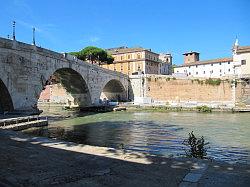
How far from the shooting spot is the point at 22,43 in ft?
89.1

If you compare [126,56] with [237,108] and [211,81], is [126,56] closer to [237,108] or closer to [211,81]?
[211,81]

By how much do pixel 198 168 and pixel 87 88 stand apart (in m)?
38.8

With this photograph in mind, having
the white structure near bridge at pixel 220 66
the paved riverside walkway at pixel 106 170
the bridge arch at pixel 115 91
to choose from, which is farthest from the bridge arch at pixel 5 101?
the white structure near bridge at pixel 220 66

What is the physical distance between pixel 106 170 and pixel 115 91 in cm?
5740

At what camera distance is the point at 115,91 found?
212 feet

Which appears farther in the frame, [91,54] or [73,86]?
[91,54]

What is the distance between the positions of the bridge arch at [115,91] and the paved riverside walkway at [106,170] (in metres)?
50.6

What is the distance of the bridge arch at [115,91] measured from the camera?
202 feet

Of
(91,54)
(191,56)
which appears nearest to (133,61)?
(91,54)

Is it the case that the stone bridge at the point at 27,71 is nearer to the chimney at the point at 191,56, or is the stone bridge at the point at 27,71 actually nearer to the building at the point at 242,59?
the building at the point at 242,59

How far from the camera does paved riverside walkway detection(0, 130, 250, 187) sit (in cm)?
632

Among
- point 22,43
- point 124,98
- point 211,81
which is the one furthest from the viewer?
point 124,98

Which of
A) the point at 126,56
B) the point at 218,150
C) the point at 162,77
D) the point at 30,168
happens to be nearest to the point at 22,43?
the point at 218,150

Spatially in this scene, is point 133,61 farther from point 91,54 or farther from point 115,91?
point 115,91
